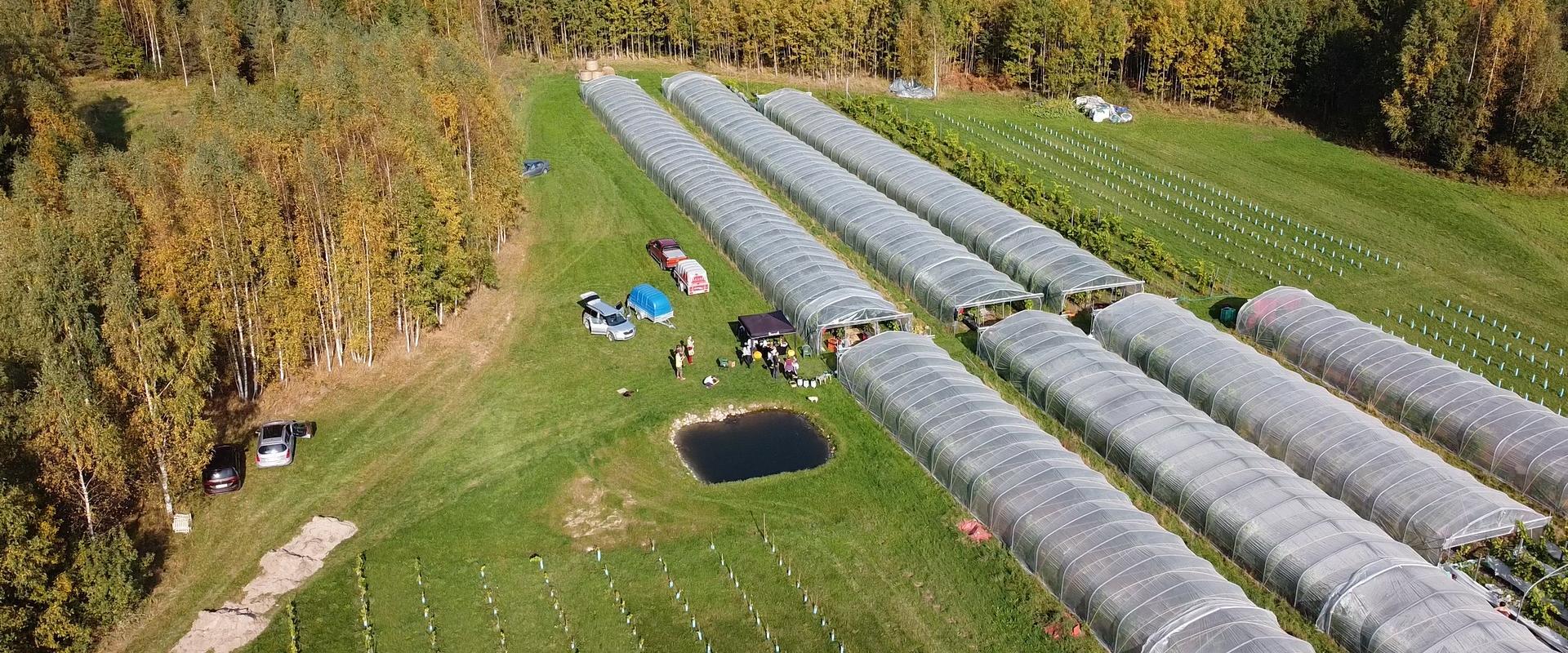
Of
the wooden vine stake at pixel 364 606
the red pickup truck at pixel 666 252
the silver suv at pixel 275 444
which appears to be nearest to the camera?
the wooden vine stake at pixel 364 606

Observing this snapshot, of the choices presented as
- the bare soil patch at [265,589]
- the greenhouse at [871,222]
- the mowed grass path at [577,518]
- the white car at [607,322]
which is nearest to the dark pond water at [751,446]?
the mowed grass path at [577,518]

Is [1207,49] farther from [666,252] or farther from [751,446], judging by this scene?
[751,446]

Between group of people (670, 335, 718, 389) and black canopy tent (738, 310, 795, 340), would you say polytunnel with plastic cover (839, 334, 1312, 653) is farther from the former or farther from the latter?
group of people (670, 335, 718, 389)

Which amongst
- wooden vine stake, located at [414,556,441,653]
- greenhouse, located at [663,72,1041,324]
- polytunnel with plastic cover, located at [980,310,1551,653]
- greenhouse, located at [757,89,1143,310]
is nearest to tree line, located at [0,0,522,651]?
wooden vine stake, located at [414,556,441,653]

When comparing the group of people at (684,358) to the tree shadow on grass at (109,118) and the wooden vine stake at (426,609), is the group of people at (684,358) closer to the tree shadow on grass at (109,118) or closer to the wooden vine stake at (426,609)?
the wooden vine stake at (426,609)

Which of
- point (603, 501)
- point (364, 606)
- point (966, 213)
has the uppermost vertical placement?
point (966, 213)

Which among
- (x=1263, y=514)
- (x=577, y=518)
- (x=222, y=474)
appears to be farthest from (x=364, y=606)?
(x=1263, y=514)

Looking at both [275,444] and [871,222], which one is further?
[871,222]
